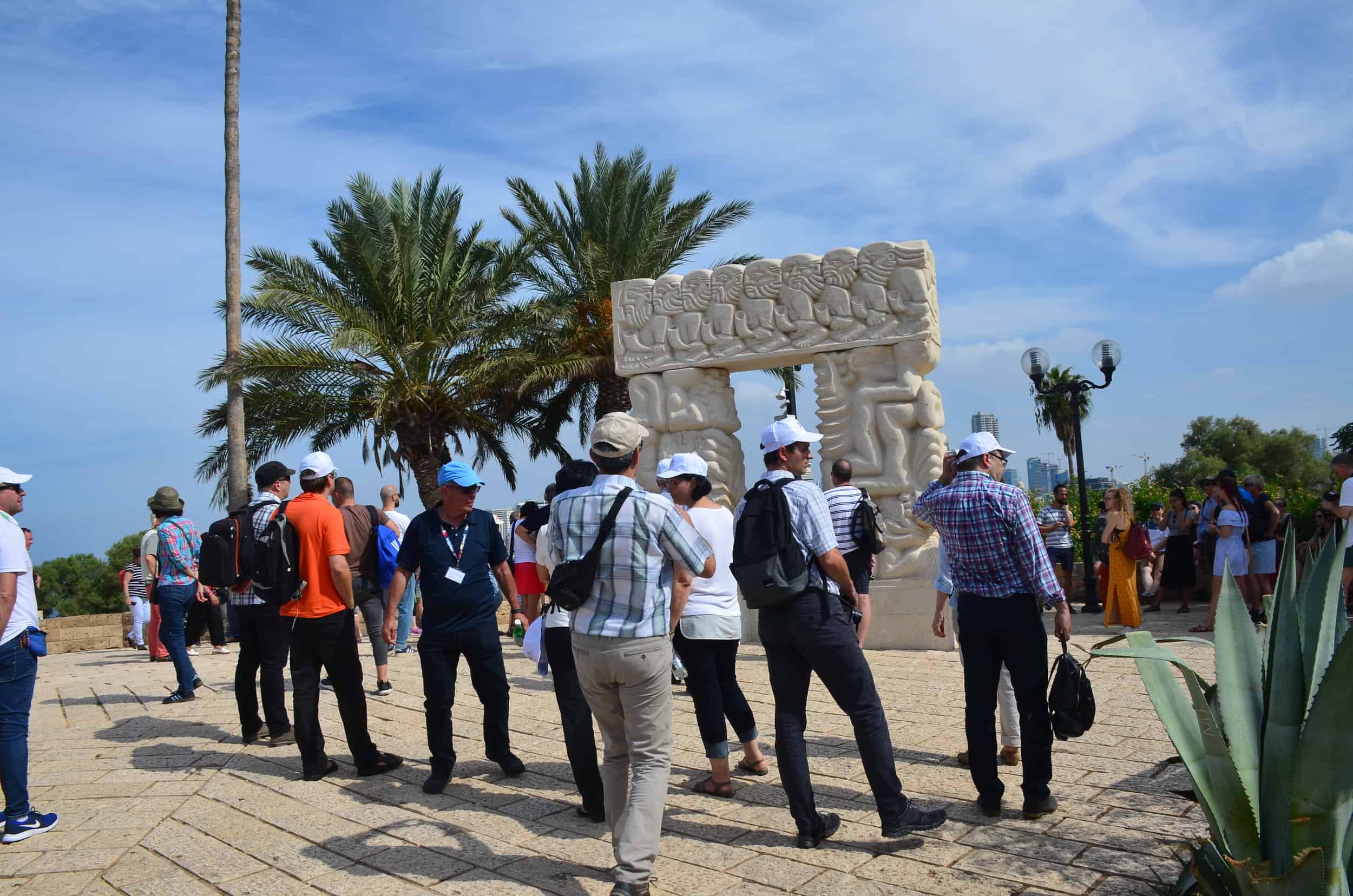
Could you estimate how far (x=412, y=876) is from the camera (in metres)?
3.86

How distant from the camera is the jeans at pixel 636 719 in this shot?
3.43 metres

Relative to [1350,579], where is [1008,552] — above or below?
above

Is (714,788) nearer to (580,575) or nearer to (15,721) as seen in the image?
(580,575)

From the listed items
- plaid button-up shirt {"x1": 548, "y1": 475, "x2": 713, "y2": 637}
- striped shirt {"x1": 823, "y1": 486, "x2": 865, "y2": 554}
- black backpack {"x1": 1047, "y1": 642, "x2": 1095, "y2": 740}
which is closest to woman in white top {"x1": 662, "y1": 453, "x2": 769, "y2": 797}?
striped shirt {"x1": 823, "y1": 486, "x2": 865, "y2": 554}

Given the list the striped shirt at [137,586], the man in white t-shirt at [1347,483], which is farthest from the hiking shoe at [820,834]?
the striped shirt at [137,586]

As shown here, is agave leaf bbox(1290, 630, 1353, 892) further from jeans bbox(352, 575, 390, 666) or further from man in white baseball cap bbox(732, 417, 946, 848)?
jeans bbox(352, 575, 390, 666)

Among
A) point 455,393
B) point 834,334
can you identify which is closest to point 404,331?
point 455,393

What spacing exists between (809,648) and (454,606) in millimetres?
1918

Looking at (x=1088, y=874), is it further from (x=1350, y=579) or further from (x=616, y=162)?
(x=616, y=162)

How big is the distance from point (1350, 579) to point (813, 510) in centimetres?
516

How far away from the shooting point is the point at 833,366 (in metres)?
9.66

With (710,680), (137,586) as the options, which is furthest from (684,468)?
(137,586)

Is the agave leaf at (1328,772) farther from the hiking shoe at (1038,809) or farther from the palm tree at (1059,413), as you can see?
the palm tree at (1059,413)

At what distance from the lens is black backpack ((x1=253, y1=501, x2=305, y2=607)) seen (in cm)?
536
